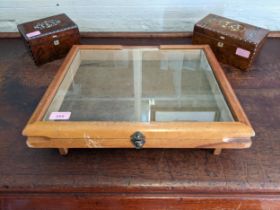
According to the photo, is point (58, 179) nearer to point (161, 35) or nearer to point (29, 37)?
point (29, 37)

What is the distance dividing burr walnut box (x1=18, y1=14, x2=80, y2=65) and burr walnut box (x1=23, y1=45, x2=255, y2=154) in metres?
0.06

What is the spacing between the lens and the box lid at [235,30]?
2.25 feet

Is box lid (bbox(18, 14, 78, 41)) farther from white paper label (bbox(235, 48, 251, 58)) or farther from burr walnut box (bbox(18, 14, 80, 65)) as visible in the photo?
white paper label (bbox(235, 48, 251, 58))

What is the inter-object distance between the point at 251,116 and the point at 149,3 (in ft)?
1.81

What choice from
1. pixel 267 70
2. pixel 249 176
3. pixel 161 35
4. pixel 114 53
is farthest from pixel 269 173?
pixel 161 35

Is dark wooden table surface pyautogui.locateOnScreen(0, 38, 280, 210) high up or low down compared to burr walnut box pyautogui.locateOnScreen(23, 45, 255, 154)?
down

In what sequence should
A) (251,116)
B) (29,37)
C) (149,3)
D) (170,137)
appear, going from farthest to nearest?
(149,3)
(29,37)
(251,116)
(170,137)

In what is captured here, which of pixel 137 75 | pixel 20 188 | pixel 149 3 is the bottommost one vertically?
pixel 20 188

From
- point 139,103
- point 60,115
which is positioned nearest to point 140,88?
point 139,103

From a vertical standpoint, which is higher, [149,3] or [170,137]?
[149,3]

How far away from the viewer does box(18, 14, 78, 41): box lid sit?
27.9 inches

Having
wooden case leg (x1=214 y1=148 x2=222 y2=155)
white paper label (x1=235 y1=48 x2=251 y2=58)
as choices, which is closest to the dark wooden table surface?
wooden case leg (x1=214 y1=148 x2=222 y2=155)

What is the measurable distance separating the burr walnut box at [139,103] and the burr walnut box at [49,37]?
0.06 meters

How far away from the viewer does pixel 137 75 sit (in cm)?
65
